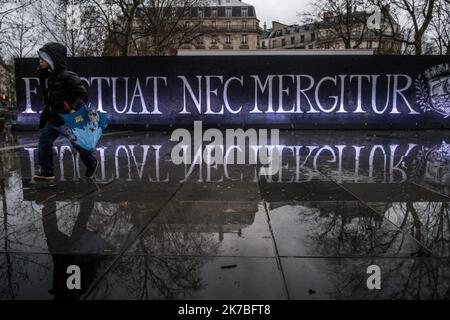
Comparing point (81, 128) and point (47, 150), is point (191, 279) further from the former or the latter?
point (47, 150)

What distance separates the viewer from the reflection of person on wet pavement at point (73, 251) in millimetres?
2422

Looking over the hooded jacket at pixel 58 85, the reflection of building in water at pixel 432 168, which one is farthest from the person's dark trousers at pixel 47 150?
the reflection of building in water at pixel 432 168

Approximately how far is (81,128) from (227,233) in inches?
132

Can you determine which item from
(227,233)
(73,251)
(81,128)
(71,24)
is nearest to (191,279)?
(227,233)

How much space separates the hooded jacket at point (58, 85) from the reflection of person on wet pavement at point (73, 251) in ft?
6.90

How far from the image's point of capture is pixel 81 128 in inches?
227

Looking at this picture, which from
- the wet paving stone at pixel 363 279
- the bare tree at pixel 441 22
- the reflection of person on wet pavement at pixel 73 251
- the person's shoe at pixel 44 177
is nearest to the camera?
the wet paving stone at pixel 363 279

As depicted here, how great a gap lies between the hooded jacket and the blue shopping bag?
113 mm

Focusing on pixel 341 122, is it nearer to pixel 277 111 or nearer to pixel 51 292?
pixel 277 111

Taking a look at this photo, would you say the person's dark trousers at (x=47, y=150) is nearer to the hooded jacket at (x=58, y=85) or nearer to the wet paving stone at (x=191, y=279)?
the hooded jacket at (x=58, y=85)

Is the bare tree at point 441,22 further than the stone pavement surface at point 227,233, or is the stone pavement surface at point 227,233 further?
the bare tree at point 441,22

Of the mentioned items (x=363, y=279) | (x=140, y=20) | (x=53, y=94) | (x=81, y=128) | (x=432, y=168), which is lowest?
(x=363, y=279)

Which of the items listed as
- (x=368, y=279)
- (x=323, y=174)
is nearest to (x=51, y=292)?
(x=368, y=279)
